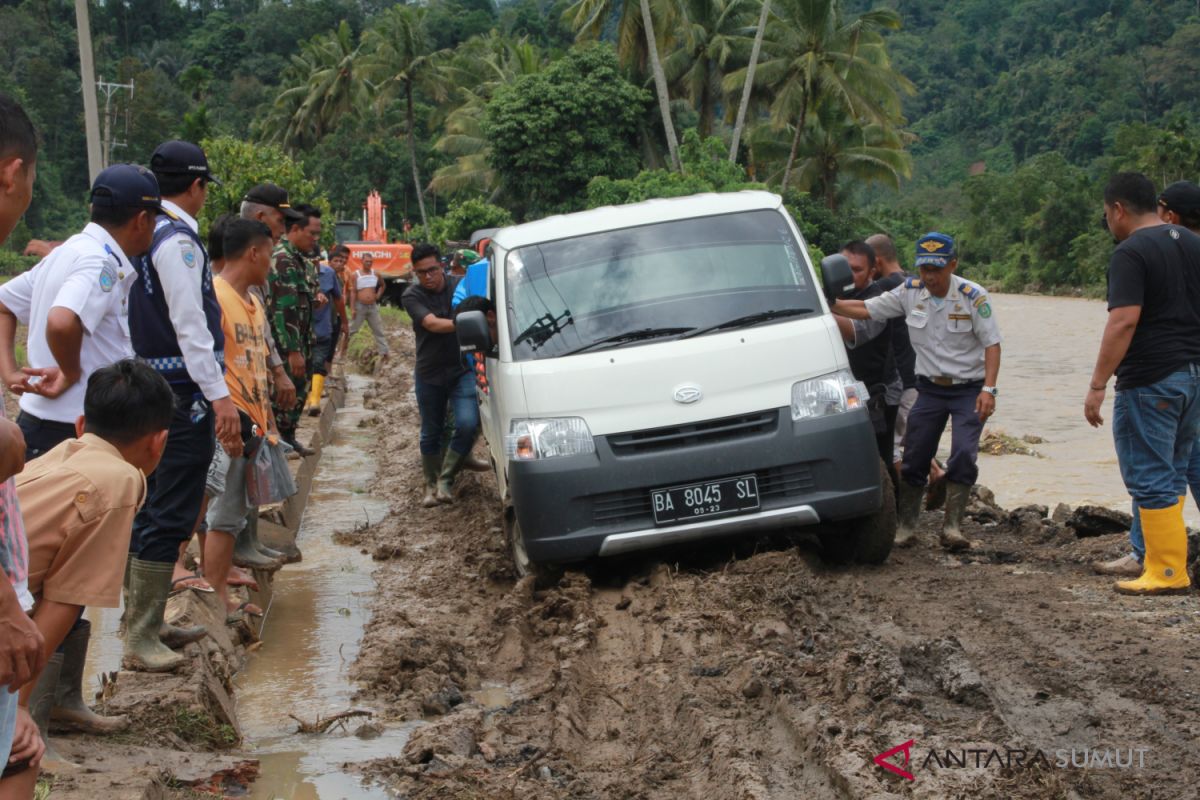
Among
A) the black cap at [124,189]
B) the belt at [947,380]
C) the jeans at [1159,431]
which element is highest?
the black cap at [124,189]

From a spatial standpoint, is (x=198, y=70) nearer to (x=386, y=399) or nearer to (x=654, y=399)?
(x=386, y=399)

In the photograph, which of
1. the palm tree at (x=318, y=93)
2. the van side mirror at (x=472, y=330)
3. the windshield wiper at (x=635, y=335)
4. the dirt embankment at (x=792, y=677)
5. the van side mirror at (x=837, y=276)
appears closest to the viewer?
the dirt embankment at (x=792, y=677)

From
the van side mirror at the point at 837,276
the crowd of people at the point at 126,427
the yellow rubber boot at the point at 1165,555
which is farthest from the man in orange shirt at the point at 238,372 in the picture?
the yellow rubber boot at the point at 1165,555

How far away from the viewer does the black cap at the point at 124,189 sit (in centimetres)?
516

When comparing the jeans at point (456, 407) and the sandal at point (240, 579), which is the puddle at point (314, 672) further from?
the jeans at point (456, 407)

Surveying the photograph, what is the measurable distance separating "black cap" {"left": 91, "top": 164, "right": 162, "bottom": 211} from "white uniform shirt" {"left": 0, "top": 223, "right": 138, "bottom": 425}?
0.15m

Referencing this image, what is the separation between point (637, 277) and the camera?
7.65 m

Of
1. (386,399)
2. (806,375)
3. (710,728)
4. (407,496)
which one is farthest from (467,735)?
(386,399)

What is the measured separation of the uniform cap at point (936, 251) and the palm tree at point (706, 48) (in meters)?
39.1

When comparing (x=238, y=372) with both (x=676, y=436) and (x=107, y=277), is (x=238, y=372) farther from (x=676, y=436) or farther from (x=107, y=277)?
(x=676, y=436)

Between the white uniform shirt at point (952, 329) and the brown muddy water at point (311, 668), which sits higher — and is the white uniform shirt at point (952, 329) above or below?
above
